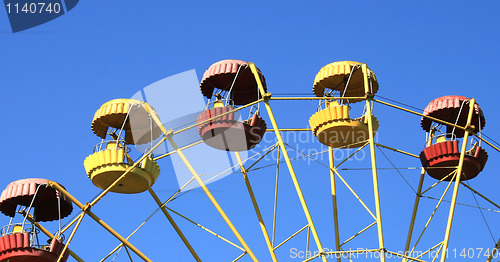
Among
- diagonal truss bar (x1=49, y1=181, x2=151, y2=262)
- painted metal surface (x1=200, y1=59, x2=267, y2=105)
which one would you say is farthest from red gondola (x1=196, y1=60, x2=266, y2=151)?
diagonal truss bar (x1=49, y1=181, x2=151, y2=262)

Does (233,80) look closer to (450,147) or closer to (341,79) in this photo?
(341,79)

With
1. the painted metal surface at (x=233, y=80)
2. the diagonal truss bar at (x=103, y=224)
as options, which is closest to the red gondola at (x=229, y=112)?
the painted metal surface at (x=233, y=80)

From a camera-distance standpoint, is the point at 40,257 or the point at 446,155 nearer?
the point at 40,257

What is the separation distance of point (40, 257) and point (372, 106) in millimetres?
14569

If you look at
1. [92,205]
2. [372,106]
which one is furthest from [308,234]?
[92,205]

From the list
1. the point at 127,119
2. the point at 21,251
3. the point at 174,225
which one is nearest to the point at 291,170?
the point at 174,225

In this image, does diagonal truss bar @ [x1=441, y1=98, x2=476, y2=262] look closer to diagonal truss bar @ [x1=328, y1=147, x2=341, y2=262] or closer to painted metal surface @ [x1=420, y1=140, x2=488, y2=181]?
painted metal surface @ [x1=420, y1=140, x2=488, y2=181]

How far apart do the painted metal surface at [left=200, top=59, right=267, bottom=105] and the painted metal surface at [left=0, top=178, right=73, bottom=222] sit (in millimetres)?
7900

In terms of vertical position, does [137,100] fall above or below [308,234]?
above

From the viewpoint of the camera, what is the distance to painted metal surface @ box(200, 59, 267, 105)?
141 feet

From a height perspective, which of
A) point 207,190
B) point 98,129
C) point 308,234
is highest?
point 98,129

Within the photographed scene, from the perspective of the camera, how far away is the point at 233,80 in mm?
43594

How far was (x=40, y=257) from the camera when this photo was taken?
38906 mm

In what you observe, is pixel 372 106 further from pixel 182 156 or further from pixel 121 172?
pixel 121 172
